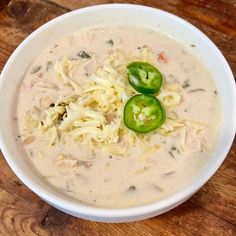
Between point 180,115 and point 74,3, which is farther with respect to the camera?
point 74,3

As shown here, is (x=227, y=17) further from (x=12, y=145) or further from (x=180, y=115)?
(x=12, y=145)

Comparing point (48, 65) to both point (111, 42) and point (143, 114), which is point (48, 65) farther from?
point (143, 114)

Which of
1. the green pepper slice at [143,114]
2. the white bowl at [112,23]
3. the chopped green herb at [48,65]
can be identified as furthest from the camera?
the chopped green herb at [48,65]

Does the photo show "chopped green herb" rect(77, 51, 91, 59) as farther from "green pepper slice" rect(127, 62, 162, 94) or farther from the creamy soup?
"green pepper slice" rect(127, 62, 162, 94)

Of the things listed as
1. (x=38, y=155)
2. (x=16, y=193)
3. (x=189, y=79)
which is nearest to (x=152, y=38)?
(x=189, y=79)

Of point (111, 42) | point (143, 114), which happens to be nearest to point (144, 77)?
point (143, 114)

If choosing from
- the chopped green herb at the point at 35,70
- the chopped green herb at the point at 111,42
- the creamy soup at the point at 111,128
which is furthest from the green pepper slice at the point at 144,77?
the chopped green herb at the point at 35,70

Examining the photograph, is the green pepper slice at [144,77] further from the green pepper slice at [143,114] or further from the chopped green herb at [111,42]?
the chopped green herb at [111,42]

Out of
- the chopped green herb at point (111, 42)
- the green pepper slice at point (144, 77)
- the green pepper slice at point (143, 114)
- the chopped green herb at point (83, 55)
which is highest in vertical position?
the green pepper slice at point (144, 77)
